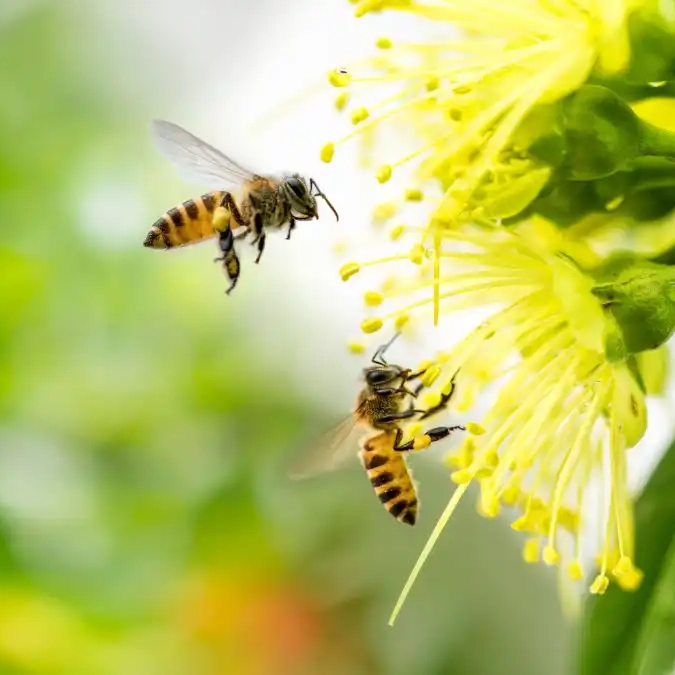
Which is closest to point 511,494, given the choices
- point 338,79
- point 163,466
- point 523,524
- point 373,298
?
point 523,524

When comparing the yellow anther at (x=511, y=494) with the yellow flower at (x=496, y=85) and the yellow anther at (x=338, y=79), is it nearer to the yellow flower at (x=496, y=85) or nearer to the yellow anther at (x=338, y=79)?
the yellow flower at (x=496, y=85)

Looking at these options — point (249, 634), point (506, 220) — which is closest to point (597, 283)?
point (506, 220)

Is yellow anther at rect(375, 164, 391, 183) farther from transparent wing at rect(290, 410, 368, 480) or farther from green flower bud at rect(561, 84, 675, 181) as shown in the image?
transparent wing at rect(290, 410, 368, 480)

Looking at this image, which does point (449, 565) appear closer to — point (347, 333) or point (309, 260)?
point (347, 333)

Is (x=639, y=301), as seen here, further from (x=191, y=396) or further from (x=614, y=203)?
(x=191, y=396)

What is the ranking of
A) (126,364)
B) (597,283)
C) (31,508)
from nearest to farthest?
1. (597,283)
2. (31,508)
3. (126,364)
